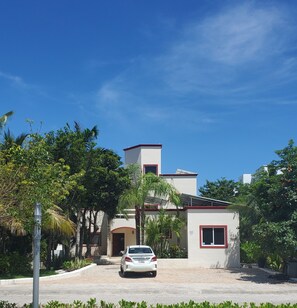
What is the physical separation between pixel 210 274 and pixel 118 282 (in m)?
5.90

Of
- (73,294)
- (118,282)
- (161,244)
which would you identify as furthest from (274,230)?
(161,244)

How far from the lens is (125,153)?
40688 mm

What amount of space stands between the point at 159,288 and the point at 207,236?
10676mm

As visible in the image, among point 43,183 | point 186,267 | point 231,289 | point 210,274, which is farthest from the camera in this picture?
point 186,267

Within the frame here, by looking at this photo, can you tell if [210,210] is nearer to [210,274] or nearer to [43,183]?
[210,274]

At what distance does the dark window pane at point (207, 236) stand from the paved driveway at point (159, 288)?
14.2 feet

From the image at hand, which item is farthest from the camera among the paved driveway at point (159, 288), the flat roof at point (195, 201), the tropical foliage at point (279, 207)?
the flat roof at point (195, 201)

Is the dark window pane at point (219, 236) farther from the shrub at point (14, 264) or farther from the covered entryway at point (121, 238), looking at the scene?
the shrub at point (14, 264)

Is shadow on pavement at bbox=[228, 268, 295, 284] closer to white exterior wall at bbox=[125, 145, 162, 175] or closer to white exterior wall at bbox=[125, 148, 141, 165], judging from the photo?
white exterior wall at bbox=[125, 145, 162, 175]

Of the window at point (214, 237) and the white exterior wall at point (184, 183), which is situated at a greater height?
the white exterior wall at point (184, 183)

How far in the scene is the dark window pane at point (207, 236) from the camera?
26.6 metres

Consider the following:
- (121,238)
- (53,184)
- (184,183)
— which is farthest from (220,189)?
(53,184)

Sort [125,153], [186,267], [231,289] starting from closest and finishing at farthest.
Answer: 1. [231,289]
2. [186,267]
3. [125,153]

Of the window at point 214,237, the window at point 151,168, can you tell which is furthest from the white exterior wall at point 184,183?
the window at point 214,237
